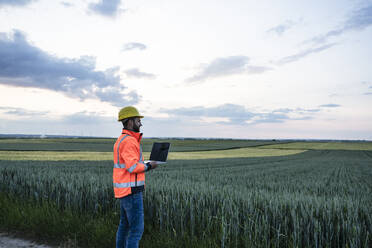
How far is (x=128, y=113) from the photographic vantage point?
3.81 meters

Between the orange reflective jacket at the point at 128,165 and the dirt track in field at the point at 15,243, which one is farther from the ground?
the orange reflective jacket at the point at 128,165

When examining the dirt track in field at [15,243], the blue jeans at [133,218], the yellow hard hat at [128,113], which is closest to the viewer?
the blue jeans at [133,218]

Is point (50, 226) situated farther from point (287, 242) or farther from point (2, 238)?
point (287, 242)

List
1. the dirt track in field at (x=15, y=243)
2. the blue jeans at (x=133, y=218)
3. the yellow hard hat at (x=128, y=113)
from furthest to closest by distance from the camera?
the dirt track in field at (x=15, y=243) → the yellow hard hat at (x=128, y=113) → the blue jeans at (x=133, y=218)

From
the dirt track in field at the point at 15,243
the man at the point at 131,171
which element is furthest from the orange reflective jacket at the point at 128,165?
the dirt track in field at the point at 15,243

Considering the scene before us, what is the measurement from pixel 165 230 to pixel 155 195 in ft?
3.42

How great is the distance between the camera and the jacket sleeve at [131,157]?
3568 mm

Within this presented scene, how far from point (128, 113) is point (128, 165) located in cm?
81

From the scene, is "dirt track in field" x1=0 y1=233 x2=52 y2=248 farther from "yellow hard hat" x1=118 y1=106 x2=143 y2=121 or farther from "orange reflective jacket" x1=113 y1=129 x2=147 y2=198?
"yellow hard hat" x1=118 y1=106 x2=143 y2=121

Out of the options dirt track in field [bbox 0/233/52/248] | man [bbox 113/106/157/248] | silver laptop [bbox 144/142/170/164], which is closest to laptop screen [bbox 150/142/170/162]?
silver laptop [bbox 144/142/170/164]

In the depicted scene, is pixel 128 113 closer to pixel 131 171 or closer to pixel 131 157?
pixel 131 157

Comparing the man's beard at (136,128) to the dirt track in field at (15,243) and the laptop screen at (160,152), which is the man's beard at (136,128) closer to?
the laptop screen at (160,152)

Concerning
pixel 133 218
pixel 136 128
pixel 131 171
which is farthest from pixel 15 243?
pixel 136 128

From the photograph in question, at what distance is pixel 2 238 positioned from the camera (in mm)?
5355
